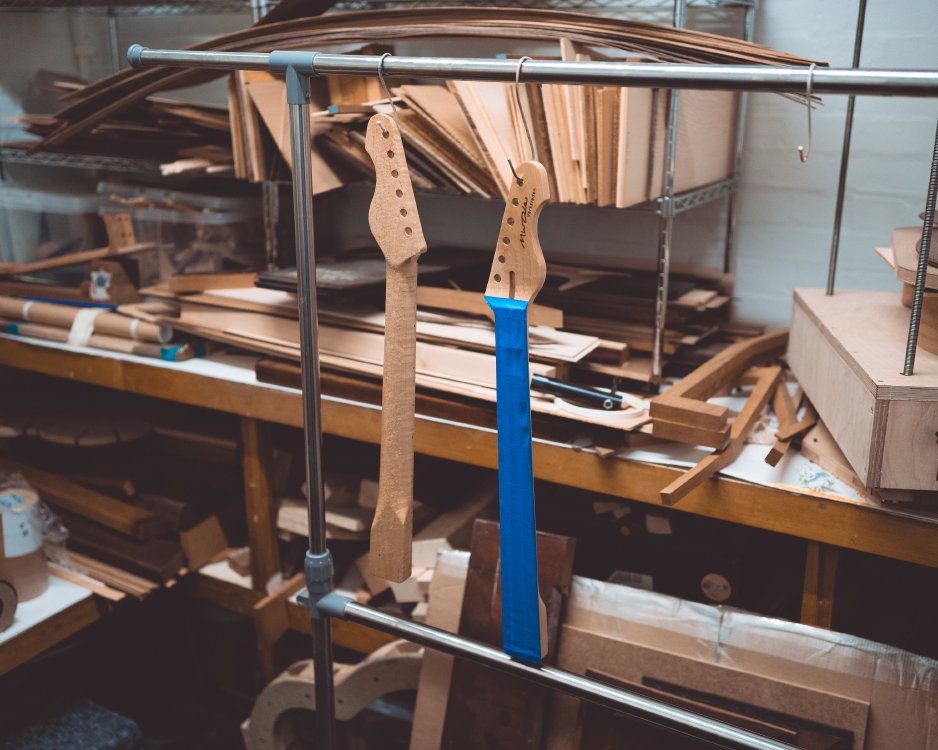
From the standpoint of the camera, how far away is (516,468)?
3.19 ft

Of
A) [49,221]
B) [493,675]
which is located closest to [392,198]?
[493,675]

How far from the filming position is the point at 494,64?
3.11 feet

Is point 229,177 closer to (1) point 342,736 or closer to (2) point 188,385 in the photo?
(2) point 188,385

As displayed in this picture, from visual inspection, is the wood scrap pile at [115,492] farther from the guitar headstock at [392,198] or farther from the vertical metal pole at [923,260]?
the vertical metal pole at [923,260]

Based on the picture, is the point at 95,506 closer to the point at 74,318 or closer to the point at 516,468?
the point at 74,318

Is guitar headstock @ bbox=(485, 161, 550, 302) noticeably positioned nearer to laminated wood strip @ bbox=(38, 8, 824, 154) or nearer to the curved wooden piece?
laminated wood strip @ bbox=(38, 8, 824, 154)

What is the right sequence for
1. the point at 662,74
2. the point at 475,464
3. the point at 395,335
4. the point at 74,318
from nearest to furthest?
the point at 662,74, the point at 395,335, the point at 475,464, the point at 74,318

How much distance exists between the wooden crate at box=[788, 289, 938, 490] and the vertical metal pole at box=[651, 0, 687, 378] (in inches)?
11.3

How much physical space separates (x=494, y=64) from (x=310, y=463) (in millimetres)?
614

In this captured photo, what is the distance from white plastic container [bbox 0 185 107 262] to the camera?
2.53 metres

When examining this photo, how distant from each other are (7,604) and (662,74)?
172cm

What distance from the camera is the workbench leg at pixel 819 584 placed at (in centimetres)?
145

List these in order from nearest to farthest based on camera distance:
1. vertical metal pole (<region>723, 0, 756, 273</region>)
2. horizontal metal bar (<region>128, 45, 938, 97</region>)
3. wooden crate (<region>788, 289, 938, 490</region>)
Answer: horizontal metal bar (<region>128, 45, 938, 97</region>) < wooden crate (<region>788, 289, 938, 490</region>) < vertical metal pole (<region>723, 0, 756, 273</region>)

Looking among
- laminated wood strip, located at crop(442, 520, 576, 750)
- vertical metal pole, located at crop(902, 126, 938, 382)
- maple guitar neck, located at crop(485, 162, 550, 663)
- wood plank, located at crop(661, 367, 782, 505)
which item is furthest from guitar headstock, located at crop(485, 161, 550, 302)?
laminated wood strip, located at crop(442, 520, 576, 750)
